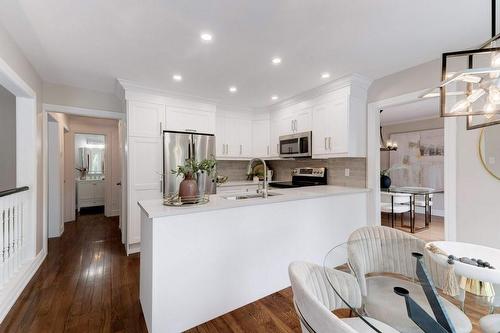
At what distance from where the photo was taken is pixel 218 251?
1910 millimetres

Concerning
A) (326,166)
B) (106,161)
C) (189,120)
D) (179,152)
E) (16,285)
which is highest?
(189,120)

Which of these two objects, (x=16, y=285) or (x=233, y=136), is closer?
(x=16, y=285)

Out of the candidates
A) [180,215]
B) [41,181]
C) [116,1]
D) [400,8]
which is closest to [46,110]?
[41,181]

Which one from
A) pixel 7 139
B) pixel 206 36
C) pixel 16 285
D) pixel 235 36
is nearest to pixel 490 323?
pixel 235 36

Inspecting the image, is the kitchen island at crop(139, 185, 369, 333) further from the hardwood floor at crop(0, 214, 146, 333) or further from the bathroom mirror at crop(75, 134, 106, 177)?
the bathroom mirror at crop(75, 134, 106, 177)

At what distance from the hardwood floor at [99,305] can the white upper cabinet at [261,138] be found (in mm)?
2736

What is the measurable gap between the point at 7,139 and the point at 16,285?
2.29m

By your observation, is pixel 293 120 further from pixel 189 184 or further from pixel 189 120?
pixel 189 184

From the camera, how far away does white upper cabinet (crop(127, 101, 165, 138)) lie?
3.18m

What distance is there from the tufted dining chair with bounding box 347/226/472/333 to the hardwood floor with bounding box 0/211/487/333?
0.20 meters

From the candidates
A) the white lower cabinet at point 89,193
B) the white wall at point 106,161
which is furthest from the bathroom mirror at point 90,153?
the white wall at point 106,161

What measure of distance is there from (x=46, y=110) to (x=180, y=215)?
9.60 ft

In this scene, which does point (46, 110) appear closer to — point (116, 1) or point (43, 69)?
point (43, 69)

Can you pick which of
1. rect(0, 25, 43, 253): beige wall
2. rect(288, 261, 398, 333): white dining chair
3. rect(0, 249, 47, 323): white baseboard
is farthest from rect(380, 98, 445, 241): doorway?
rect(0, 25, 43, 253): beige wall
